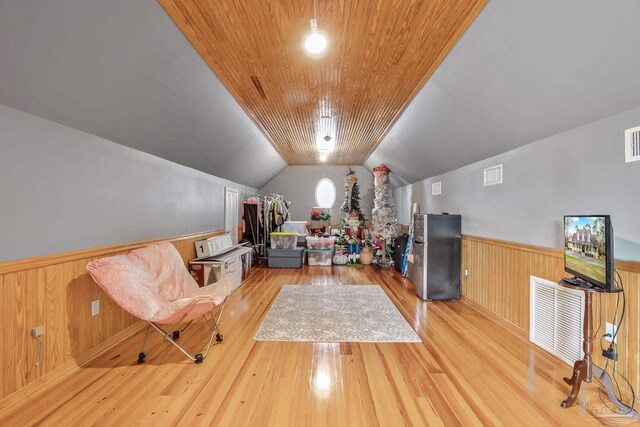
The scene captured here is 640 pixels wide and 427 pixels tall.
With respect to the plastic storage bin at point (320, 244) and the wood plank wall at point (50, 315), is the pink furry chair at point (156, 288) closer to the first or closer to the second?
the wood plank wall at point (50, 315)

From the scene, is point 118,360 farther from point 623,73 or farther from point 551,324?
point 623,73

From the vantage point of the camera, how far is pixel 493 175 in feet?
11.1

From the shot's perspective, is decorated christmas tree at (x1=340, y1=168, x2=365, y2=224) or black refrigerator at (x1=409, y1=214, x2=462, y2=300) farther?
decorated christmas tree at (x1=340, y1=168, x2=365, y2=224)

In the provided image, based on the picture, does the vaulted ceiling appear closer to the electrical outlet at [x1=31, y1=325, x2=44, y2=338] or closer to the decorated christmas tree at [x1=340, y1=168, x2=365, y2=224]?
the electrical outlet at [x1=31, y1=325, x2=44, y2=338]

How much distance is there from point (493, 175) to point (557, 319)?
5.81 ft

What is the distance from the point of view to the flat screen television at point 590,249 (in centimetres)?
165

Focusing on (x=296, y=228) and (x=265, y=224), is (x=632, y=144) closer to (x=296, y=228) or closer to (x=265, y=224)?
(x=265, y=224)

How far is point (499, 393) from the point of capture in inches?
77.1

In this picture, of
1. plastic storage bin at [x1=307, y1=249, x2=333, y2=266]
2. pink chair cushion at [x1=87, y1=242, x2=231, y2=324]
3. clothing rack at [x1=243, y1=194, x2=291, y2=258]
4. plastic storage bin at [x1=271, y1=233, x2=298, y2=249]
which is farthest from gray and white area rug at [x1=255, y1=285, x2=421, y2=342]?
clothing rack at [x1=243, y1=194, x2=291, y2=258]

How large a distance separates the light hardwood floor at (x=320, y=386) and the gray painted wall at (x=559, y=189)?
120 cm

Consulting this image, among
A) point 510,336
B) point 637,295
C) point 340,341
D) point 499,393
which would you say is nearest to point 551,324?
point 510,336

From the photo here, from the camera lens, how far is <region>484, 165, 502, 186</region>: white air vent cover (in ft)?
10.7

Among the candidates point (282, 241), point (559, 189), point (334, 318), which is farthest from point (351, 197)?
point (559, 189)

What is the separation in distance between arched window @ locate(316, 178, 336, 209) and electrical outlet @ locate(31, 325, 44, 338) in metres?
6.98
